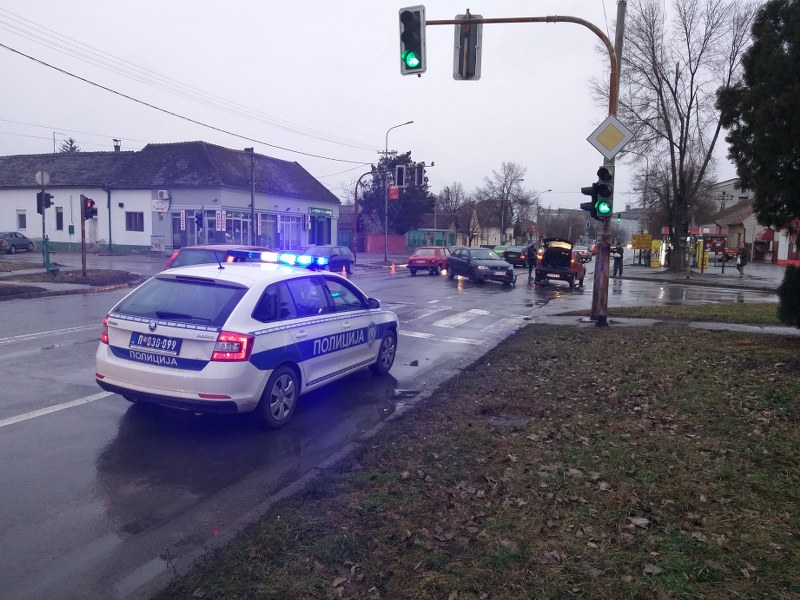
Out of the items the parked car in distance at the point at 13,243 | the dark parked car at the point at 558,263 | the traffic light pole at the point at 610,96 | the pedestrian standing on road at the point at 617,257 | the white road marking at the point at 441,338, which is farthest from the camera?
the parked car in distance at the point at 13,243

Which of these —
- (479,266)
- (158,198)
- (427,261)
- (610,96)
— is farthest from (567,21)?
(158,198)

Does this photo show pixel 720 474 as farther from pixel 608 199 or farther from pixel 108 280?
pixel 108 280

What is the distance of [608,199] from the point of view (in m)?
12.9

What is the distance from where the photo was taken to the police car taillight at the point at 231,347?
5645mm

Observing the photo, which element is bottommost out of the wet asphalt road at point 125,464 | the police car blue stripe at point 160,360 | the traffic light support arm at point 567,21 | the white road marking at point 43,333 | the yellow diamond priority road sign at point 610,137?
the wet asphalt road at point 125,464

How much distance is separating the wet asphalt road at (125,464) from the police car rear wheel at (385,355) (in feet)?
0.56

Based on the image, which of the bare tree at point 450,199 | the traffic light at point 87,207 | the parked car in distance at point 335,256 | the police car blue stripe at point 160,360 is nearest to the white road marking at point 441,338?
the police car blue stripe at point 160,360

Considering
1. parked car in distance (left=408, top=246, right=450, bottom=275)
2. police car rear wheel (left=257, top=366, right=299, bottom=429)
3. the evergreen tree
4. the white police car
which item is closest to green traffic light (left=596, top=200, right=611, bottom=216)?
the evergreen tree

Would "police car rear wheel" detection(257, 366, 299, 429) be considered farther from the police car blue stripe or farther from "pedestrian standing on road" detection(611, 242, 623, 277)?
"pedestrian standing on road" detection(611, 242, 623, 277)

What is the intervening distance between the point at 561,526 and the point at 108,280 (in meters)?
22.0

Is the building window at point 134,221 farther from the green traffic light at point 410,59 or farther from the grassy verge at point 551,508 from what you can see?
the grassy verge at point 551,508

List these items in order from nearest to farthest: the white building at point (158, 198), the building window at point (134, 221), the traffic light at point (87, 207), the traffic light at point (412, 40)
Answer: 1. the traffic light at point (412, 40)
2. the traffic light at point (87, 207)
3. the white building at point (158, 198)
4. the building window at point (134, 221)

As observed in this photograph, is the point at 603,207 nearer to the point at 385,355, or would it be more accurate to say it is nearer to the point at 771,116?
the point at 771,116

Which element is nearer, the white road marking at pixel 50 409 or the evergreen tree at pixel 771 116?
the white road marking at pixel 50 409
